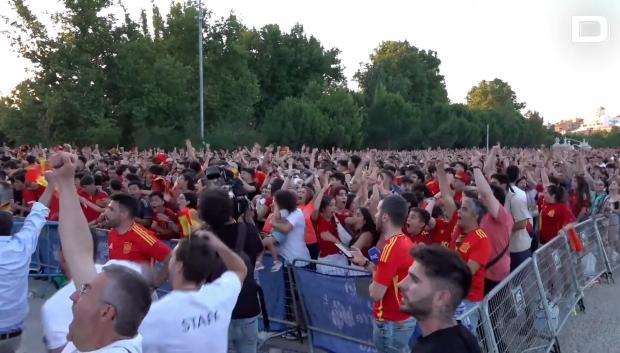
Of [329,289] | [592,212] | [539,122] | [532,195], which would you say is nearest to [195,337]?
[329,289]

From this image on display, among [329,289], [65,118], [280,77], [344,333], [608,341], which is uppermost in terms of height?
[280,77]

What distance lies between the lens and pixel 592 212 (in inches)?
444

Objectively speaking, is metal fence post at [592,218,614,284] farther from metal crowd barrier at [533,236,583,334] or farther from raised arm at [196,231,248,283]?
raised arm at [196,231,248,283]

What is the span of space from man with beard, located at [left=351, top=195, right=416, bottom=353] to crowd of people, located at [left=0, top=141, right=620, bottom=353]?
0.01 m

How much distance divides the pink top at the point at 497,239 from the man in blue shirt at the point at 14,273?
4.29m

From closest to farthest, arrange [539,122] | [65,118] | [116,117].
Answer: [65,118] < [116,117] < [539,122]

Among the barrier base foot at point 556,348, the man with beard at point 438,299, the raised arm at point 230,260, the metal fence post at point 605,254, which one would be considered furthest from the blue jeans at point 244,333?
the metal fence post at point 605,254

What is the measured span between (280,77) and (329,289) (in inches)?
1925

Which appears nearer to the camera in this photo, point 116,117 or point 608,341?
point 608,341

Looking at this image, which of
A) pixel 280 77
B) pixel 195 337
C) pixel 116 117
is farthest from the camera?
pixel 280 77

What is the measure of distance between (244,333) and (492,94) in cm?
11418

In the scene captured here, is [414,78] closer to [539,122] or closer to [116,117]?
[539,122]

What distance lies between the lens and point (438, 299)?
127 inches

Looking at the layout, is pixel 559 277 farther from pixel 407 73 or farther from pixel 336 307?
pixel 407 73
